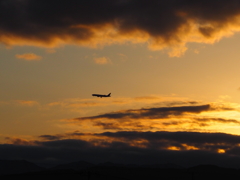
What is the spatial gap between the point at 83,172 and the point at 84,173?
2.56ft

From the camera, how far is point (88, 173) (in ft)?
478

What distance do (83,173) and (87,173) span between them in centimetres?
324

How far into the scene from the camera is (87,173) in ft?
485

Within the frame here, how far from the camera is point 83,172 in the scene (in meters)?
151

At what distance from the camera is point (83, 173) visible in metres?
150

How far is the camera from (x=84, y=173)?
150375mm

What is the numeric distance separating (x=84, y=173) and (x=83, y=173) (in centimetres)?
38

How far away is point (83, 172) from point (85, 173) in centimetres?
101

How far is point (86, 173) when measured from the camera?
150m

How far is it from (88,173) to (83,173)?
5282 millimetres

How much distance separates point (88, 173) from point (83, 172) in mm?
5716

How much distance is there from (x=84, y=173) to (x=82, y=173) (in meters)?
1.09

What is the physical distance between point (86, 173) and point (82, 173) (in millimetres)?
1733
